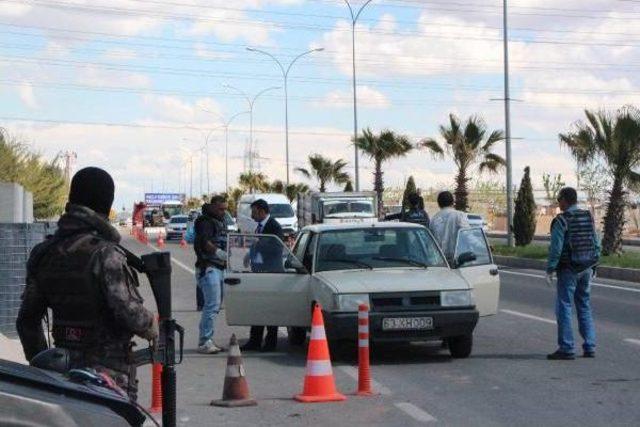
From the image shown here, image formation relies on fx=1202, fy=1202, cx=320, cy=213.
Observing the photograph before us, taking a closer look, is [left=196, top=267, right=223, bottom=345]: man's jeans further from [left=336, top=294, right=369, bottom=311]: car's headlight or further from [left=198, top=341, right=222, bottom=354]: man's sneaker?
[left=336, top=294, right=369, bottom=311]: car's headlight

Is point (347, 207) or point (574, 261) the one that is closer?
point (574, 261)

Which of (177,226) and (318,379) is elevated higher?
(177,226)

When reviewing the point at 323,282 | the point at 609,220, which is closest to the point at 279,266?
the point at 323,282

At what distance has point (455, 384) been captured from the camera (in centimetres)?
1116

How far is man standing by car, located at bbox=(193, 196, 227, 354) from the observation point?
1380 cm

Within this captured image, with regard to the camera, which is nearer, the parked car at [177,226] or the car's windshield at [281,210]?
the car's windshield at [281,210]

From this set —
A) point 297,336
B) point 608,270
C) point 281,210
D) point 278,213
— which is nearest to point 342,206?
point 278,213

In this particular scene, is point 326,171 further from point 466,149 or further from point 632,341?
point 632,341

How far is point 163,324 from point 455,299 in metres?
7.21

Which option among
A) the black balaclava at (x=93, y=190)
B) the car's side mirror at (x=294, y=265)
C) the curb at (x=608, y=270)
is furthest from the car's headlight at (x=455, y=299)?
the curb at (x=608, y=270)

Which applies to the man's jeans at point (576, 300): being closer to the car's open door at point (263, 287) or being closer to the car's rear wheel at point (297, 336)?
the car's open door at point (263, 287)

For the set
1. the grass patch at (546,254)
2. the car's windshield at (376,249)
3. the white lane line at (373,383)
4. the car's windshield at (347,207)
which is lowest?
the white lane line at (373,383)

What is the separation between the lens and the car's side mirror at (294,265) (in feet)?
44.0

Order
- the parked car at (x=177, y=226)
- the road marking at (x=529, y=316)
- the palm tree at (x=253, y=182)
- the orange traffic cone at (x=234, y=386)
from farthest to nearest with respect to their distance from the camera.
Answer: the palm tree at (x=253, y=182), the parked car at (x=177, y=226), the road marking at (x=529, y=316), the orange traffic cone at (x=234, y=386)
